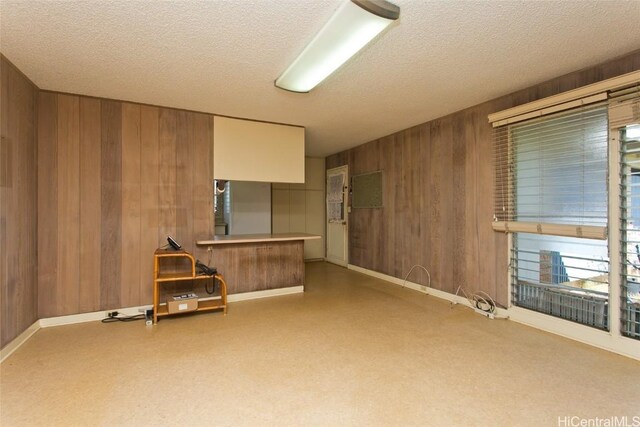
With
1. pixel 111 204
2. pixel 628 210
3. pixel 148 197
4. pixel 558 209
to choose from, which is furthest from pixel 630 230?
pixel 111 204

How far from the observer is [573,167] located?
275cm

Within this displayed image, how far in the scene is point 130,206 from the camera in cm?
348

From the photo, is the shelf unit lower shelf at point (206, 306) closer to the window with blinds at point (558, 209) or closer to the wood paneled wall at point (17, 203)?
the wood paneled wall at point (17, 203)

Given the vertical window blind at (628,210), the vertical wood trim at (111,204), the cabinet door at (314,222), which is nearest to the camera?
the vertical window blind at (628,210)

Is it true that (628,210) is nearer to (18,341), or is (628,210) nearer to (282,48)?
(282,48)

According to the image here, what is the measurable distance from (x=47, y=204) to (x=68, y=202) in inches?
6.8

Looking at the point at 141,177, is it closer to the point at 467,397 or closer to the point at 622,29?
the point at 467,397

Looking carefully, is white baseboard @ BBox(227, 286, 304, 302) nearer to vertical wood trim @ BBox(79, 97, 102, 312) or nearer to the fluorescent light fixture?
vertical wood trim @ BBox(79, 97, 102, 312)

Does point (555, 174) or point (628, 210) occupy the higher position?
point (555, 174)

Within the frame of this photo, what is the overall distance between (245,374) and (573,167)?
11.0ft

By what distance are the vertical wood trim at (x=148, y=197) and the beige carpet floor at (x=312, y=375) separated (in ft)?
1.88

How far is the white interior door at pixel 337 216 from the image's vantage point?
20.6 feet

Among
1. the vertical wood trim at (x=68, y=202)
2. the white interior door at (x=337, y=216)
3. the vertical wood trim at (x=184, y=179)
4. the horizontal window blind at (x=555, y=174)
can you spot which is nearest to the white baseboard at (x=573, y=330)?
the horizontal window blind at (x=555, y=174)

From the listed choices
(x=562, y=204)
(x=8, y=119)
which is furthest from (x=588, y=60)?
(x=8, y=119)
